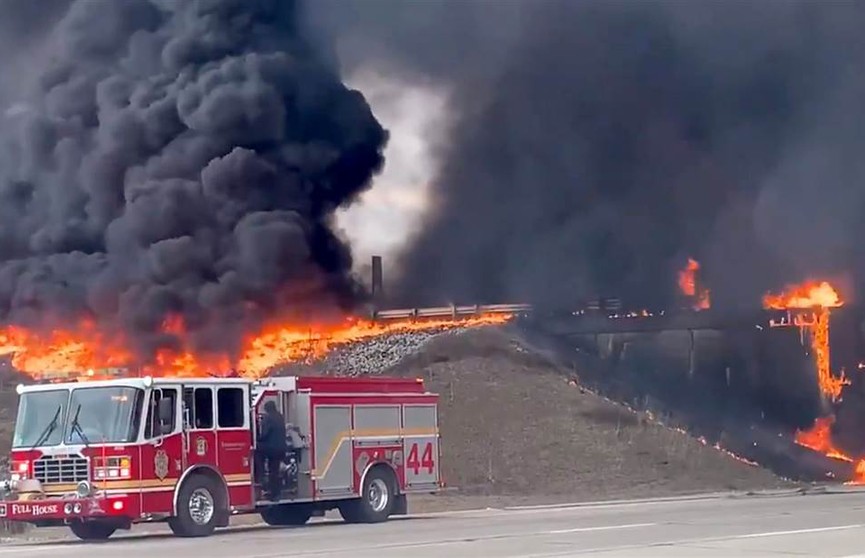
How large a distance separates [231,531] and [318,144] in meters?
31.0

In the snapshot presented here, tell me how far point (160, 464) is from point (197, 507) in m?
1.06

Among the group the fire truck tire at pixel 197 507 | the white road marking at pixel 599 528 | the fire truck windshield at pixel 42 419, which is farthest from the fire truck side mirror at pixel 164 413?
the white road marking at pixel 599 528

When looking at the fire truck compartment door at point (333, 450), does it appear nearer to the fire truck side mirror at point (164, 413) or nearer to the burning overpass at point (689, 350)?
the fire truck side mirror at point (164, 413)

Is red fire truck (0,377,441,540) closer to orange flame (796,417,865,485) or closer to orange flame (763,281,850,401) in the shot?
orange flame (796,417,865,485)

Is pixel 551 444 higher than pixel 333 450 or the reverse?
the reverse

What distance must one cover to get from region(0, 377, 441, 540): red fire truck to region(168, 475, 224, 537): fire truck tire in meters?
0.02

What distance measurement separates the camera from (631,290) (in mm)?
70938

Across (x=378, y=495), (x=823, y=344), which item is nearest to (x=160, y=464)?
(x=378, y=495)

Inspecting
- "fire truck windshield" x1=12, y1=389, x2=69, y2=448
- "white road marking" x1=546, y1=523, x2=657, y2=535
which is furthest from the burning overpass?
"white road marking" x1=546, y1=523, x2=657, y2=535

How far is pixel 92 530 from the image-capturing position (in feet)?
81.8

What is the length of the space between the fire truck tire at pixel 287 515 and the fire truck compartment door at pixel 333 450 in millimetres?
887

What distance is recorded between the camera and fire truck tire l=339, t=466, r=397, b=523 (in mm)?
27531

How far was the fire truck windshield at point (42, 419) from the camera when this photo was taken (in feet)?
80.3

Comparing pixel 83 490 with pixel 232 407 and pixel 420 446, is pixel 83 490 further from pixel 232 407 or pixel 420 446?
pixel 420 446
